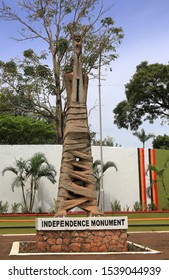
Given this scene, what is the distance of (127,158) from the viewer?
2198 centimetres

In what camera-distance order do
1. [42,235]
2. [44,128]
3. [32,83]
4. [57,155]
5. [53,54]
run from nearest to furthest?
[42,235], [57,155], [53,54], [32,83], [44,128]

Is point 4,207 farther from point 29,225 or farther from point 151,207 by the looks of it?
point 151,207

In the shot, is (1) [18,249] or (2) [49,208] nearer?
(1) [18,249]

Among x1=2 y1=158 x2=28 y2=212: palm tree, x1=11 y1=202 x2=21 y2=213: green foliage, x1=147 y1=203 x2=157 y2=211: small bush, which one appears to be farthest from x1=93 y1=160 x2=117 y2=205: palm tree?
x1=11 y1=202 x2=21 y2=213: green foliage

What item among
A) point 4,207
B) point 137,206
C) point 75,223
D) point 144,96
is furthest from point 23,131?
point 75,223

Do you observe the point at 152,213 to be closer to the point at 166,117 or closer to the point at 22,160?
the point at 22,160

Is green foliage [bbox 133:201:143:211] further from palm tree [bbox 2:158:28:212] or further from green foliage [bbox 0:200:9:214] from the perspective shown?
green foliage [bbox 0:200:9:214]

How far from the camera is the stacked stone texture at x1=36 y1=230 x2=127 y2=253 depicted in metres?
10.6

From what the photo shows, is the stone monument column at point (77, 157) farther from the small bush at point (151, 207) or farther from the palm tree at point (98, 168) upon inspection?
the small bush at point (151, 207)

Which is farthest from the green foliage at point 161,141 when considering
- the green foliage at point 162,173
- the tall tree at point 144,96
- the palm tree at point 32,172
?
the palm tree at point 32,172

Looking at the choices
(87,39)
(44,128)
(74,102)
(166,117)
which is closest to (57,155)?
(74,102)

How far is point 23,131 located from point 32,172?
61.5 feet

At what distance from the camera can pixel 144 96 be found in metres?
39.7

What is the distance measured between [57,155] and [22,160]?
1.66 metres
